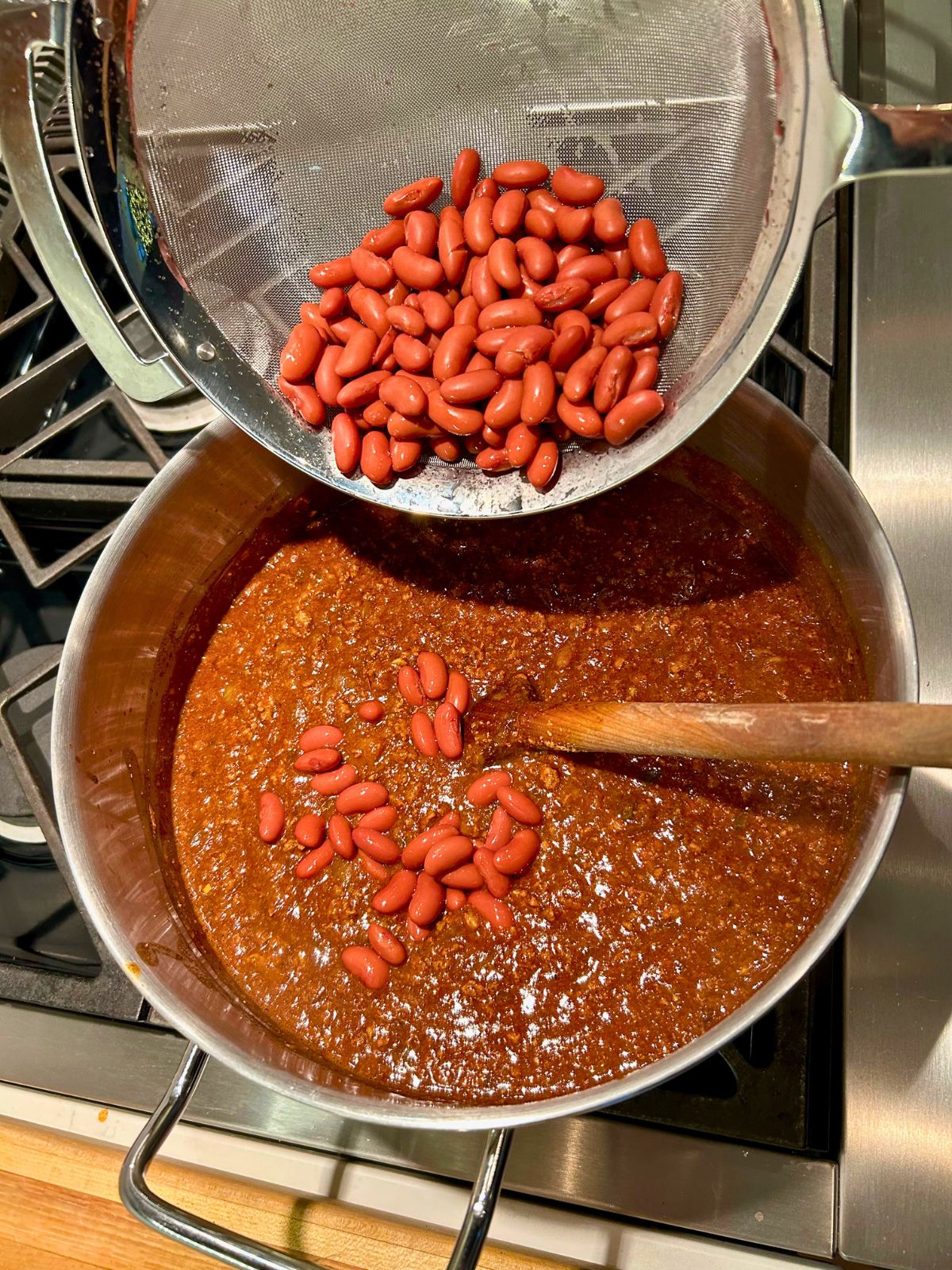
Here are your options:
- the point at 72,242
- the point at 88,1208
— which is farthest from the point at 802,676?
the point at 88,1208

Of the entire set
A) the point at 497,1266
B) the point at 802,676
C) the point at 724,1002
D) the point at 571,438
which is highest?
the point at 571,438

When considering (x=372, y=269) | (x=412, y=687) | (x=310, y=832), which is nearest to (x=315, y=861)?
(x=310, y=832)

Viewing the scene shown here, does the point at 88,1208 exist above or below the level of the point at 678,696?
below

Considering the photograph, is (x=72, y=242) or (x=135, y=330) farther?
(x=135, y=330)

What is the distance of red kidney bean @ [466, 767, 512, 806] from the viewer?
99cm

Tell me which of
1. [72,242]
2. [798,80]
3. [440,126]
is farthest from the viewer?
[440,126]

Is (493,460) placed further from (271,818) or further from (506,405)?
(271,818)

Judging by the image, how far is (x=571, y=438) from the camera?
38.6 inches

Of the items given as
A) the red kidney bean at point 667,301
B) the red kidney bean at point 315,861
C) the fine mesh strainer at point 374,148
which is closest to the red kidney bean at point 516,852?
the red kidney bean at point 315,861

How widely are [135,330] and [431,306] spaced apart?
0.58 metres

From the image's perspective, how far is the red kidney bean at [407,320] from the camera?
38.0 inches

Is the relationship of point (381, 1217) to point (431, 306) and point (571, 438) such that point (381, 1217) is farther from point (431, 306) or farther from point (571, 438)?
point (431, 306)

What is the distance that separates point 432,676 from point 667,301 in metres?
0.50

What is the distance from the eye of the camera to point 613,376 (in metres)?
0.89
